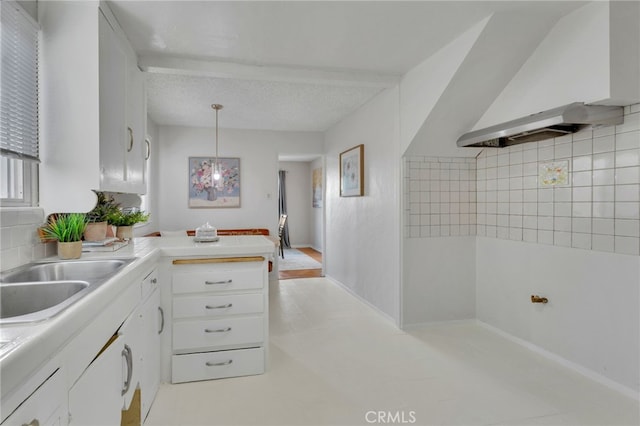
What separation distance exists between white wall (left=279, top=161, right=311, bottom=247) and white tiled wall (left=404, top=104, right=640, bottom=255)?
230 inches

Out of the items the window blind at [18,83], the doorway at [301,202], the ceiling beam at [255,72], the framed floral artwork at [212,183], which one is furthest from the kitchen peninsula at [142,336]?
the doorway at [301,202]

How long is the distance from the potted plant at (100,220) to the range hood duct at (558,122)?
2591mm

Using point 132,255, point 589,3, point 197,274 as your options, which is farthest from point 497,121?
point 132,255

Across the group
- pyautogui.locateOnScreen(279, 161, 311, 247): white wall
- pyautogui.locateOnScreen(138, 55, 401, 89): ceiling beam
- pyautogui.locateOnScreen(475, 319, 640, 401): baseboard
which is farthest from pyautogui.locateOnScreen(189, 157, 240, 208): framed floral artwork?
pyautogui.locateOnScreen(475, 319, 640, 401): baseboard

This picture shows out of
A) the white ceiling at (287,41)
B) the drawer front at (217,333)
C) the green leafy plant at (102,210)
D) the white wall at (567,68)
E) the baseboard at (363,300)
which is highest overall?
the white ceiling at (287,41)

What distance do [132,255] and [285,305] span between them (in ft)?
7.51

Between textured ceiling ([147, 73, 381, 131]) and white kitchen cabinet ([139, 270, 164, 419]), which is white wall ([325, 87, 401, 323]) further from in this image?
white kitchen cabinet ([139, 270, 164, 419])

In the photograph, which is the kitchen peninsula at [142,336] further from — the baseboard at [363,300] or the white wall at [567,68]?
the white wall at [567,68]

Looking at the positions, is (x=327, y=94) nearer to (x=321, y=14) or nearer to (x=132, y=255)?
(x=321, y=14)

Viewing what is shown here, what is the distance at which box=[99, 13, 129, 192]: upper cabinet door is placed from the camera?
185cm

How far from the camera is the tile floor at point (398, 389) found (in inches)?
73.7

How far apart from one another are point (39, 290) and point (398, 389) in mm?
1900

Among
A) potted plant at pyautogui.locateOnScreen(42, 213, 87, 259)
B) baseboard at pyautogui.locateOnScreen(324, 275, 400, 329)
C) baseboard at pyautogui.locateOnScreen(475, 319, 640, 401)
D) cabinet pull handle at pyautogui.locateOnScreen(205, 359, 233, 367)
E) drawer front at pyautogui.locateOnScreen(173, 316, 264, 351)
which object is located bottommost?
baseboard at pyautogui.locateOnScreen(475, 319, 640, 401)

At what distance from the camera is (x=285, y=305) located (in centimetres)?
389
